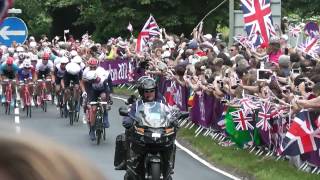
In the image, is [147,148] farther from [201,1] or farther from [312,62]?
[201,1]

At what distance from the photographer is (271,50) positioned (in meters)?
16.6

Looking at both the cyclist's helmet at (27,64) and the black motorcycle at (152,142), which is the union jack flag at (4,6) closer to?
the black motorcycle at (152,142)

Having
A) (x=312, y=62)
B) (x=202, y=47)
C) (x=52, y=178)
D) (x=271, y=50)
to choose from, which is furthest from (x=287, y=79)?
(x=52, y=178)

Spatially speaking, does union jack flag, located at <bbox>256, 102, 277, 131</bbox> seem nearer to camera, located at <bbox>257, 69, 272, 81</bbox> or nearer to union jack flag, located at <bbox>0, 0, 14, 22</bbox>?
camera, located at <bbox>257, 69, 272, 81</bbox>

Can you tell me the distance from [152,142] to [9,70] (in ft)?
51.9

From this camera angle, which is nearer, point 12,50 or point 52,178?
point 52,178

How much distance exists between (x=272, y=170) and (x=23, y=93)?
45.8 ft

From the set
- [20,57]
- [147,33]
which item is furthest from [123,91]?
[20,57]

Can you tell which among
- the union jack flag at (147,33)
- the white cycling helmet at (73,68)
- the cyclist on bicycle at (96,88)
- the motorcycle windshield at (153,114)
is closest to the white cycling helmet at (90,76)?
the cyclist on bicycle at (96,88)

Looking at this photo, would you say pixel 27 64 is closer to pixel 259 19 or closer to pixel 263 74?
pixel 259 19

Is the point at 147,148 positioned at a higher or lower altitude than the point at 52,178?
lower

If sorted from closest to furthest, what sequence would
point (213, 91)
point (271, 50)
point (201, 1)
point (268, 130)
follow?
point (268, 130)
point (271, 50)
point (213, 91)
point (201, 1)

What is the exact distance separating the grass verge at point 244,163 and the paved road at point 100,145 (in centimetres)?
33

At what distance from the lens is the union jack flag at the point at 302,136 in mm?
12266
